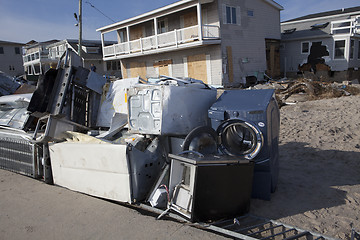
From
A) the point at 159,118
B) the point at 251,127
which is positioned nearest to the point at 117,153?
the point at 159,118

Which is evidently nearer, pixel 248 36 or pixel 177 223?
pixel 177 223

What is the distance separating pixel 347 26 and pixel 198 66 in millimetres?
11073

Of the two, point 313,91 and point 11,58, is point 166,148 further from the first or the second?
point 11,58

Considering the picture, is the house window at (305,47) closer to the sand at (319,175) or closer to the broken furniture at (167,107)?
the sand at (319,175)

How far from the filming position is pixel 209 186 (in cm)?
304

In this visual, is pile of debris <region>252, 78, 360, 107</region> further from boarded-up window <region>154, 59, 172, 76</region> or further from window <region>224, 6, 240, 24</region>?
boarded-up window <region>154, 59, 172, 76</region>

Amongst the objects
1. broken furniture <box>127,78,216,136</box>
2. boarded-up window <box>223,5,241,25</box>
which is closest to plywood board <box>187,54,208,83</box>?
boarded-up window <box>223,5,241,25</box>

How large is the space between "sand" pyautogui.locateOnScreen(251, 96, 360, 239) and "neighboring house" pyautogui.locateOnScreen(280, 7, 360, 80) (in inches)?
517

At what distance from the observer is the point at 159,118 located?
3.84 meters

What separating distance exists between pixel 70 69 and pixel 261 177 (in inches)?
141

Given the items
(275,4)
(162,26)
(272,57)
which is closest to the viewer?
(275,4)

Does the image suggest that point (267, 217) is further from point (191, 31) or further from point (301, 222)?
point (191, 31)

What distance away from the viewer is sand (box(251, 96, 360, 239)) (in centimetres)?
323

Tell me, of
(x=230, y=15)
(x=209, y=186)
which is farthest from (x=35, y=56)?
(x=209, y=186)
